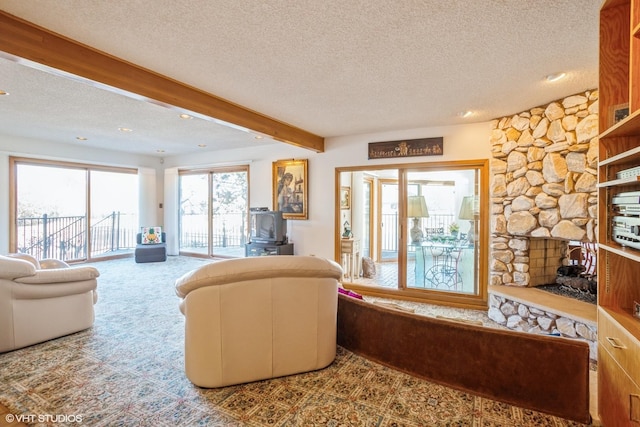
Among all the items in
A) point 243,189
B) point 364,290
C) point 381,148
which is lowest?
point 364,290

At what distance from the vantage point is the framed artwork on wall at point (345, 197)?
567cm

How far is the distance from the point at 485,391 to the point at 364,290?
304 centimetres

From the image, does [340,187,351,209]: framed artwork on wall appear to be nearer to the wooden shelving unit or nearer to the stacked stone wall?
the stacked stone wall

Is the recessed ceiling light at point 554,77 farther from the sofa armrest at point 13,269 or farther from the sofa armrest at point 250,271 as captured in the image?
the sofa armrest at point 13,269

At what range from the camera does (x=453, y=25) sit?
1966 mm

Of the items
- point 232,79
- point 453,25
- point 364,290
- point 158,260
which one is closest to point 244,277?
point 232,79

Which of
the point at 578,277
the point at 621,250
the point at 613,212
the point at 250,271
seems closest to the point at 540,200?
the point at 578,277

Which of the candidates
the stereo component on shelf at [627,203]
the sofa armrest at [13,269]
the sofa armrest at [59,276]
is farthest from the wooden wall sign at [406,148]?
the sofa armrest at [13,269]

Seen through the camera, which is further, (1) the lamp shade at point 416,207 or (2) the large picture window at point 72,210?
(2) the large picture window at point 72,210

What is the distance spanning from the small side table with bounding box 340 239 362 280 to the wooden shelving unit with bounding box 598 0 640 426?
389 centimetres

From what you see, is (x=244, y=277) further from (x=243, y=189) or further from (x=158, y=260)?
(x=158, y=260)

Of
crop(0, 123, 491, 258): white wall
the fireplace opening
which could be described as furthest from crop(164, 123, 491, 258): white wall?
the fireplace opening

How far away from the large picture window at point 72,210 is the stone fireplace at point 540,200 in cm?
758

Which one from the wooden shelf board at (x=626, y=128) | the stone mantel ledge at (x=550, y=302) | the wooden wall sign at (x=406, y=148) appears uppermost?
the wooden wall sign at (x=406, y=148)
